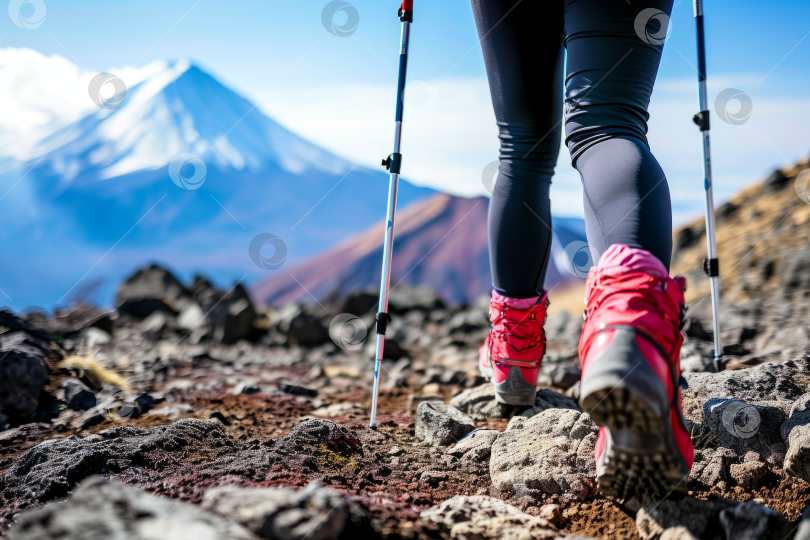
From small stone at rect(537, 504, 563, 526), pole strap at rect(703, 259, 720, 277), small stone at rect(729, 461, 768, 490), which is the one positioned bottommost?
small stone at rect(537, 504, 563, 526)

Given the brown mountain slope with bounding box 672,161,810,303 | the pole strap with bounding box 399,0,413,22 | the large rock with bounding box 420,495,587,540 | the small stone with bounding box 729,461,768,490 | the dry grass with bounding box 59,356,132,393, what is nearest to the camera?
the large rock with bounding box 420,495,587,540

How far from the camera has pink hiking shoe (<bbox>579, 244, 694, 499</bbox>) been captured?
938 mm

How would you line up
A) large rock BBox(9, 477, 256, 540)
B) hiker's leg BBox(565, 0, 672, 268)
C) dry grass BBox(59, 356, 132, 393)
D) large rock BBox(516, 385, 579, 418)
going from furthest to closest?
dry grass BBox(59, 356, 132, 393) → large rock BBox(516, 385, 579, 418) → hiker's leg BBox(565, 0, 672, 268) → large rock BBox(9, 477, 256, 540)

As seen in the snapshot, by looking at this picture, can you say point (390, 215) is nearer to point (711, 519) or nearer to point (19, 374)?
point (711, 519)

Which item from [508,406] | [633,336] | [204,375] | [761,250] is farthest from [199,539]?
[761,250]

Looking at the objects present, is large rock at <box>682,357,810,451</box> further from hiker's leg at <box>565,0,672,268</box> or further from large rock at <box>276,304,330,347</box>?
large rock at <box>276,304,330,347</box>

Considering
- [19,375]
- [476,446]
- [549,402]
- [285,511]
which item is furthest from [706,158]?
[19,375]

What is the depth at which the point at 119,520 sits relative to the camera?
0.76 meters

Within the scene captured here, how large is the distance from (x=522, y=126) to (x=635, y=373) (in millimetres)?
1030

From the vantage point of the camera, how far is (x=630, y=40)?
1.29 metres

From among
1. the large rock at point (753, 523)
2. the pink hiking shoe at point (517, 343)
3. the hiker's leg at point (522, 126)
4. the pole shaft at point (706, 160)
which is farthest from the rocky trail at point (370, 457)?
the hiker's leg at point (522, 126)

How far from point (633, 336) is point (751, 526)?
0.38m

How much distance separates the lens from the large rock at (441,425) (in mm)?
1837

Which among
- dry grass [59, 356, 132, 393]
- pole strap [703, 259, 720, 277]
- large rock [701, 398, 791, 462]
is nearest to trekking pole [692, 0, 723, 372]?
pole strap [703, 259, 720, 277]
